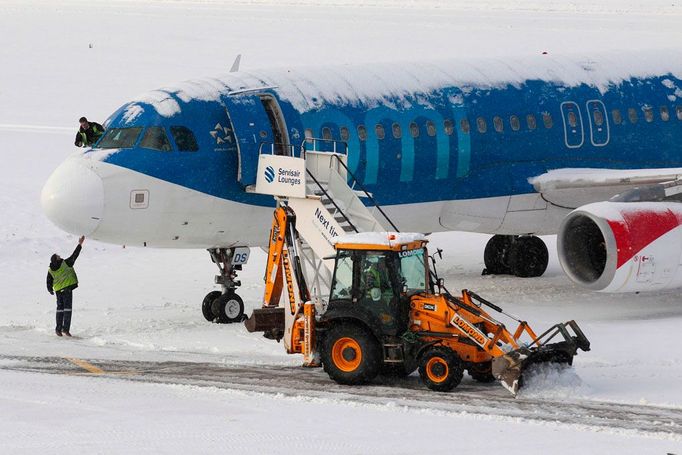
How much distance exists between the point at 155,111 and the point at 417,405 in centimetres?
817

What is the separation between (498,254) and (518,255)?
18.9 inches

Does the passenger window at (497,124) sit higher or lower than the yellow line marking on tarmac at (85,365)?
higher

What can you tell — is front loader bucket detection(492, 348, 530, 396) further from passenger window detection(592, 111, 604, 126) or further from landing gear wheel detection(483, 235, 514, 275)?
landing gear wheel detection(483, 235, 514, 275)

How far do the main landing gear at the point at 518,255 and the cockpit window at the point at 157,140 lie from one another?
892cm

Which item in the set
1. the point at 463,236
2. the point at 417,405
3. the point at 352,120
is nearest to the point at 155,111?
the point at 352,120

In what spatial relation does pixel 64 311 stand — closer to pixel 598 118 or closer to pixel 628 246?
pixel 628 246

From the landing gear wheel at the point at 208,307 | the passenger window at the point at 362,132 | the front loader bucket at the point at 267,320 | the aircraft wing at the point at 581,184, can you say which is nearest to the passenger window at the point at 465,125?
the aircraft wing at the point at 581,184

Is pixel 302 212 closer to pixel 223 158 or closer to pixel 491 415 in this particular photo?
pixel 223 158

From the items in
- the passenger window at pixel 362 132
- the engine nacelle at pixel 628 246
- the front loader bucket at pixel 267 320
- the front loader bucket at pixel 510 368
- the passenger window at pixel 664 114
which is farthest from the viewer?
the passenger window at pixel 664 114

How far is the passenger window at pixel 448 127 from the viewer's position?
24.3 metres

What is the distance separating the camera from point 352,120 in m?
23.4

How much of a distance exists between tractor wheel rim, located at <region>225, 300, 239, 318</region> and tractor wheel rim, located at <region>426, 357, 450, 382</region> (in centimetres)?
672

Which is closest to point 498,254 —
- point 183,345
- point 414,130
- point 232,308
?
point 414,130

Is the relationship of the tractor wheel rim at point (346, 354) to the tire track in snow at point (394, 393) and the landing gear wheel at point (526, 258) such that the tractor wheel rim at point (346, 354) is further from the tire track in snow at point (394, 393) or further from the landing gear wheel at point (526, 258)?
the landing gear wheel at point (526, 258)
